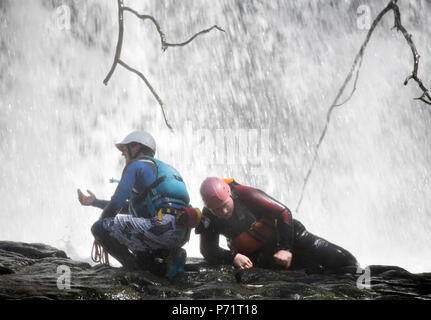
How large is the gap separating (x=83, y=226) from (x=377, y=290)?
17.8 m

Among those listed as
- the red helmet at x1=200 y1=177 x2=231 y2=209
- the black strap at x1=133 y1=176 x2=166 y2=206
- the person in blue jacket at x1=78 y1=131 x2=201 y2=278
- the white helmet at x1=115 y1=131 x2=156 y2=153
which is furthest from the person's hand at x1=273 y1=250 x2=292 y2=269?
the white helmet at x1=115 y1=131 x2=156 y2=153

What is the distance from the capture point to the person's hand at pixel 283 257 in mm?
4410

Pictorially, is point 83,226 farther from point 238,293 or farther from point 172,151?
point 238,293

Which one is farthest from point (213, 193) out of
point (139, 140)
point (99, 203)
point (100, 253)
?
point (100, 253)

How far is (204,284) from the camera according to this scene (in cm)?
438

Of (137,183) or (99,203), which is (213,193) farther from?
(99,203)

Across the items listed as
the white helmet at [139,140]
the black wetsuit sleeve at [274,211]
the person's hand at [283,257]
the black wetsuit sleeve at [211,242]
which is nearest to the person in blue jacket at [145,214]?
the white helmet at [139,140]

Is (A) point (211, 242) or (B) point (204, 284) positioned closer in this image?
(B) point (204, 284)

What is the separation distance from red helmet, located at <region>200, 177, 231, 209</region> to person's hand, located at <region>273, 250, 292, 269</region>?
35.6 inches

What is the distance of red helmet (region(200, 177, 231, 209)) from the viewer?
167 inches

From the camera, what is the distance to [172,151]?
72.8 feet

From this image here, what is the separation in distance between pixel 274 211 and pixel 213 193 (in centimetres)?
78

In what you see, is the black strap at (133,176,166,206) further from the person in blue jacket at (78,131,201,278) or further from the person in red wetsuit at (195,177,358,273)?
the person in red wetsuit at (195,177,358,273)
